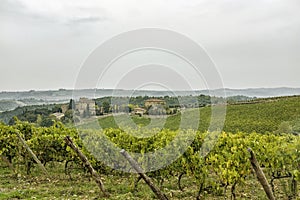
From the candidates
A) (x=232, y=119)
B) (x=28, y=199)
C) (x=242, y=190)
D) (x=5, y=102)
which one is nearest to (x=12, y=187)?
(x=28, y=199)

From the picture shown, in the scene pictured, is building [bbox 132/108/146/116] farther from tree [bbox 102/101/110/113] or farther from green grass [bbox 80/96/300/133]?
green grass [bbox 80/96/300/133]

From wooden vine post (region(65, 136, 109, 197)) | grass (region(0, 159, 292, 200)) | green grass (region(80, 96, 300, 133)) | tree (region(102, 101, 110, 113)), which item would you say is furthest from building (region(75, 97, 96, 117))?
green grass (region(80, 96, 300, 133))

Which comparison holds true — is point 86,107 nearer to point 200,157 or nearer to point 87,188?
point 87,188

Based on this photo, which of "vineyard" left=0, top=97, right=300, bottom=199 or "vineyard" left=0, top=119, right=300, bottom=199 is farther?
"vineyard" left=0, top=97, right=300, bottom=199

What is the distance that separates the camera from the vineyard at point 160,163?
25.8 feet

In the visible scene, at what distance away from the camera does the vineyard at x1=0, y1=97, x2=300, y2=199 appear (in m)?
7.86

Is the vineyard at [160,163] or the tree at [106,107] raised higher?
the tree at [106,107]

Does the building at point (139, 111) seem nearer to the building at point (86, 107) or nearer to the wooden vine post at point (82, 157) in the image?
the building at point (86, 107)

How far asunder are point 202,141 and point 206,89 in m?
2.72

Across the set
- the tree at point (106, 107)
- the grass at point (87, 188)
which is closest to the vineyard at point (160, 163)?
the grass at point (87, 188)

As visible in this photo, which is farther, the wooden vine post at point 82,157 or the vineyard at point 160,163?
the wooden vine post at point 82,157

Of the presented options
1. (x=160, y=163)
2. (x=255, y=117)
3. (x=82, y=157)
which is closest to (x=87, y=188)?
(x=82, y=157)

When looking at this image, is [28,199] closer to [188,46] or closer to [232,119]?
[188,46]

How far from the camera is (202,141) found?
10.4 m
